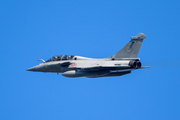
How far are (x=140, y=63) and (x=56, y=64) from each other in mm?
8010

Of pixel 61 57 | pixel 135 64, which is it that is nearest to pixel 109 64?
pixel 135 64

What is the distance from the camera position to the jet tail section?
34.3 meters

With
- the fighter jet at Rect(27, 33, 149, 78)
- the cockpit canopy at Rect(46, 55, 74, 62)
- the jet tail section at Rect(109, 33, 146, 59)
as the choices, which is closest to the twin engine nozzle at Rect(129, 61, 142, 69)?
the fighter jet at Rect(27, 33, 149, 78)

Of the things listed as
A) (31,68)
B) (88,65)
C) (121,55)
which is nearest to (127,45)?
(121,55)

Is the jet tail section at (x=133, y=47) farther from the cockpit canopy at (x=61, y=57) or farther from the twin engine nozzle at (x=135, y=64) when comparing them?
the cockpit canopy at (x=61, y=57)

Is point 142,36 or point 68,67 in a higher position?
point 142,36

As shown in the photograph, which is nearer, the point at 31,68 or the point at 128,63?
the point at 128,63

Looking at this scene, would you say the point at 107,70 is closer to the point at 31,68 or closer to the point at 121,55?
the point at 121,55

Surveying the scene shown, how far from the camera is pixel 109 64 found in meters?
33.7

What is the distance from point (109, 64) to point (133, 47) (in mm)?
2667

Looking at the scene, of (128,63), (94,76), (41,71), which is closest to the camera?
(128,63)

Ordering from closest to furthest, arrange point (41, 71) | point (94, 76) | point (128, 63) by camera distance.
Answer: point (128, 63)
point (94, 76)
point (41, 71)

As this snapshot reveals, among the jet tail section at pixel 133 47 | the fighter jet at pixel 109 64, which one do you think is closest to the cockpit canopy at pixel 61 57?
the fighter jet at pixel 109 64

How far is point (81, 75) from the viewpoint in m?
34.7
